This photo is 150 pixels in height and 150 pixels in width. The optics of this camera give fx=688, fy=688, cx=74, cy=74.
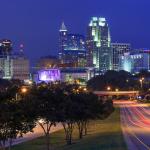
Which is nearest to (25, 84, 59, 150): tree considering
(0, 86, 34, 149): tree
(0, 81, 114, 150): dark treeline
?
(0, 81, 114, 150): dark treeline

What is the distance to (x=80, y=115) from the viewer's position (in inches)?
2486

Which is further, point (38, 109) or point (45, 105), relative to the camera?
point (45, 105)

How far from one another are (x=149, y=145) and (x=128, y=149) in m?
4.00

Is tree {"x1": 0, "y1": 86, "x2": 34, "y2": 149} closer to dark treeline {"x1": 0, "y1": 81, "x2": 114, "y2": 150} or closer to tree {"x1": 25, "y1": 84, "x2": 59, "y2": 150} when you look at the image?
dark treeline {"x1": 0, "y1": 81, "x2": 114, "y2": 150}

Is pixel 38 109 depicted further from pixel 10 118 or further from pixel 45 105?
pixel 10 118

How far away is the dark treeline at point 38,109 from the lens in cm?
3909

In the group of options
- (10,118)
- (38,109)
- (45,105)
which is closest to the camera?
(10,118)

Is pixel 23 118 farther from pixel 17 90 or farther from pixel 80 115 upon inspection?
pixel 80 115

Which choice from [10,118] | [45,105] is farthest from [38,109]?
[10,118]

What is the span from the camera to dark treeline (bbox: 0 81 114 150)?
128ft

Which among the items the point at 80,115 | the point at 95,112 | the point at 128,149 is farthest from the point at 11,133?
the point at 95,112

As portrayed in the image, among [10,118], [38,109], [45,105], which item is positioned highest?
[45,105]

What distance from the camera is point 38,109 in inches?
1983

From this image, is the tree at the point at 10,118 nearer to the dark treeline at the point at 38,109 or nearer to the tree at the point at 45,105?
the dark treeline at the point at 38,109
